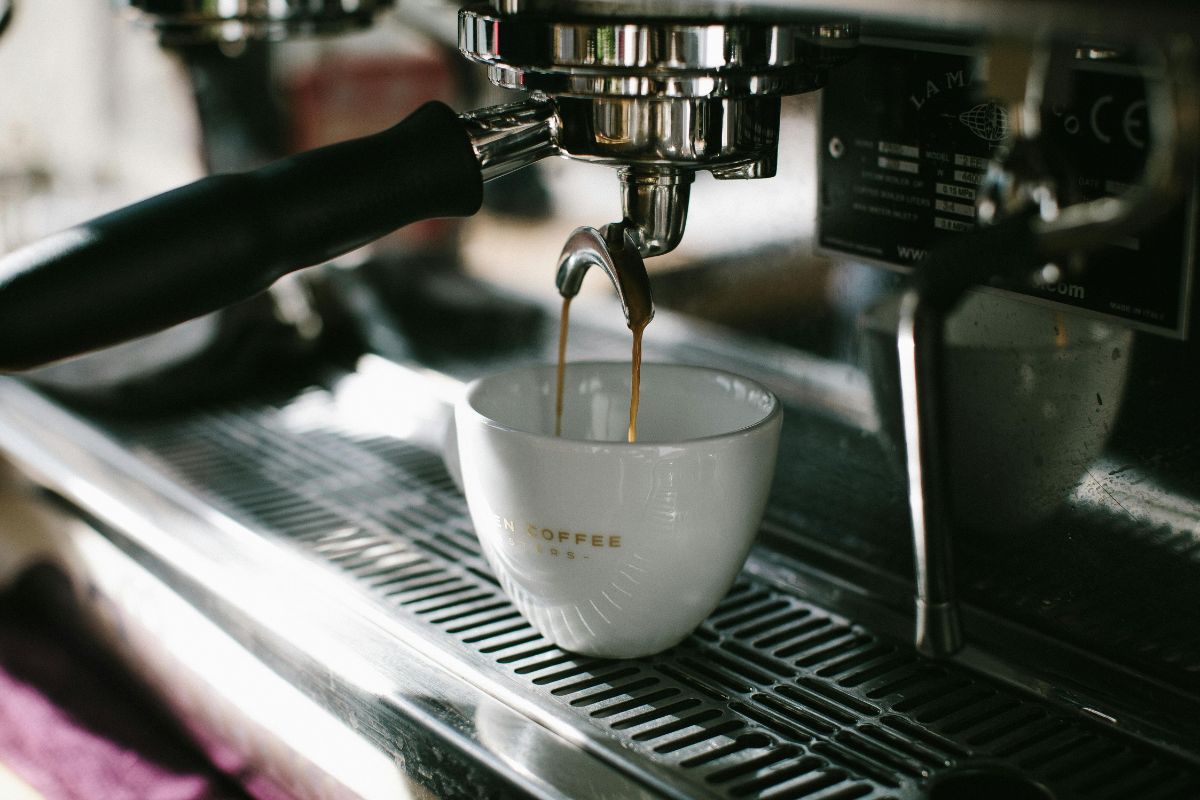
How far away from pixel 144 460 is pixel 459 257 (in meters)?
0.22

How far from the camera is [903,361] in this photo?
352 mm

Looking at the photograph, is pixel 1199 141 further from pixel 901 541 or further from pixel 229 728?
pixel 229 728

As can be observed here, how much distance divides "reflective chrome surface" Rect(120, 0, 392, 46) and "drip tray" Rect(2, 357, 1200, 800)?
0.24 metres

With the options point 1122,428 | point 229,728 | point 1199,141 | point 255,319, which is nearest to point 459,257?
point 255,319

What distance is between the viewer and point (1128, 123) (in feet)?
1.39

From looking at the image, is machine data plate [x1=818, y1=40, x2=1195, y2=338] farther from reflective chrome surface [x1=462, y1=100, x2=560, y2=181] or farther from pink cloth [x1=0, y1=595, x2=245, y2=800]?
pink cloth [x1=0, y1=595, x2=245, y2=800]

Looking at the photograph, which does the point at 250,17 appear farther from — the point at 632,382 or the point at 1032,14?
the point at 1032,14

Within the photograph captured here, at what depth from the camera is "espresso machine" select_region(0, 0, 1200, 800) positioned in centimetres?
38

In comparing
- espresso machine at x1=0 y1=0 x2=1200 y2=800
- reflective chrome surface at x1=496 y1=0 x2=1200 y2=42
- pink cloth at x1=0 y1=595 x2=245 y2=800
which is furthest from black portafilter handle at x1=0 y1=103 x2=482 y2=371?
pink cloth at x1=0 y1=595 x2=245 y2=800

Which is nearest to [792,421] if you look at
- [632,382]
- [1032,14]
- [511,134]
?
[632,382]

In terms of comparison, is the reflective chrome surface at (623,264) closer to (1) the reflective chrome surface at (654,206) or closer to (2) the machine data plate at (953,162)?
(1) the reflective chrome surface at (654,206)

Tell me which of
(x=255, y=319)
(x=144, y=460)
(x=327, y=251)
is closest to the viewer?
(x=327, y=251)

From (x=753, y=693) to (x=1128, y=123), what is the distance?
232mm

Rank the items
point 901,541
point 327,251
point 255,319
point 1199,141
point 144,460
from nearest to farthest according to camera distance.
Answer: point 1199,141 → point 327,251 → point 901,541 → point 144,460 → point 255,319
